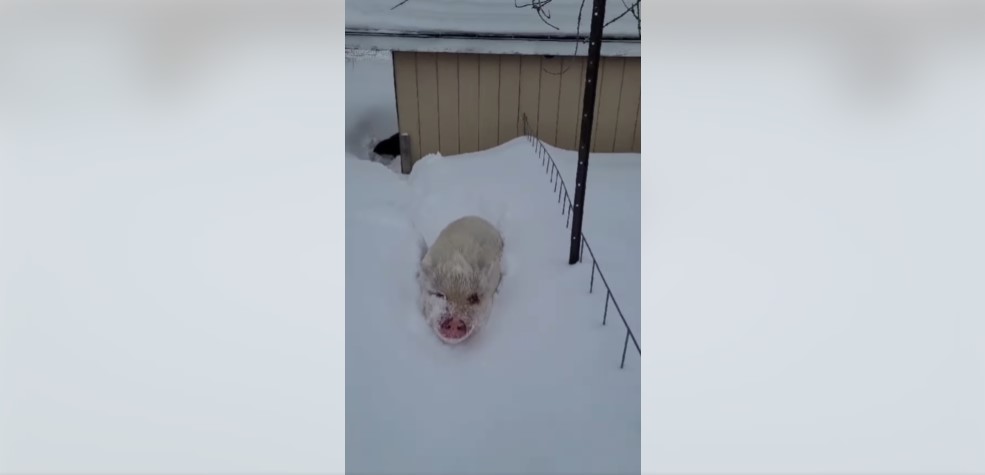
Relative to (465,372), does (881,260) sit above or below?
above

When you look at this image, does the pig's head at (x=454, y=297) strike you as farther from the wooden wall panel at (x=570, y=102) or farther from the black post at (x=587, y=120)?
the wooden wall panel at (x=570, y=102)

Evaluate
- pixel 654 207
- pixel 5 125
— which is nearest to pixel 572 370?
pixel 654 207

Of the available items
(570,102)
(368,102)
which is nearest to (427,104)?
(368,102)

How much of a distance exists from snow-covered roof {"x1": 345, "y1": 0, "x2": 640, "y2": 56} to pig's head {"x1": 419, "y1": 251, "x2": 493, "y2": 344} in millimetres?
336

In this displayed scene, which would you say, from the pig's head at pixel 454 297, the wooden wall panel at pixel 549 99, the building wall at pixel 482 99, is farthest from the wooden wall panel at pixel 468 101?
the pig's head at pixel 454 297

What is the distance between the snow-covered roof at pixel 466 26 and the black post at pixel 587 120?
0.18ft

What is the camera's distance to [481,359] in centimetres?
71

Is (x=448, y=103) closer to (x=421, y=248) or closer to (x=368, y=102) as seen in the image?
(x=368, y=102)

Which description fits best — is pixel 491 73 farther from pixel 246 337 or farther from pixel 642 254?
pixel 246 337

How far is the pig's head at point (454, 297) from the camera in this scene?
727 millimetres

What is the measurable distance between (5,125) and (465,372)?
0.64m

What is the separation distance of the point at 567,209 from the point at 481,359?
0.25 m

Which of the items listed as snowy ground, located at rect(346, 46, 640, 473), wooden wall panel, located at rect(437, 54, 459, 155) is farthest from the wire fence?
wooden wall panel, located at rect(437, 54, 459, 155)

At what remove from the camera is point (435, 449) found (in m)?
0.66
